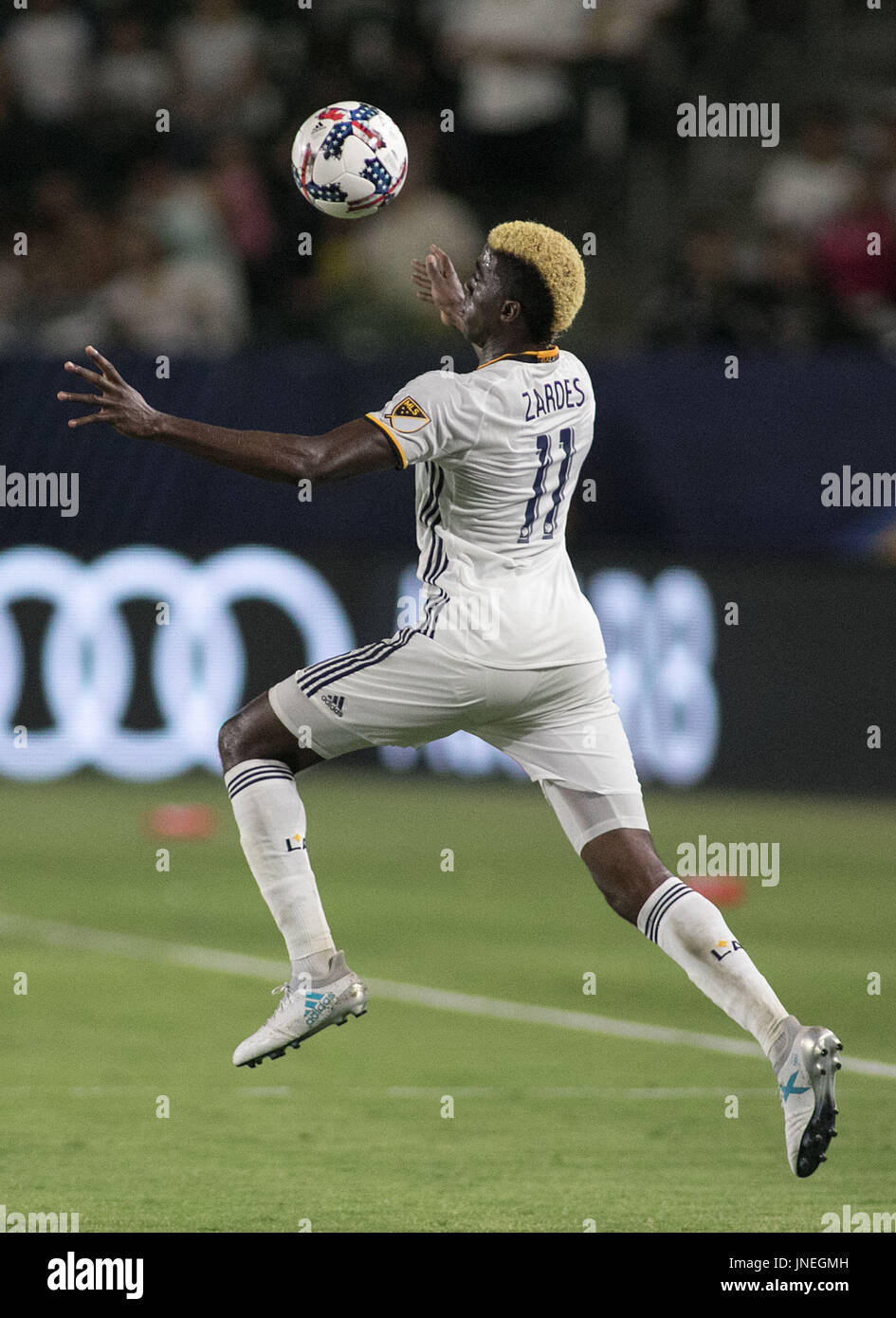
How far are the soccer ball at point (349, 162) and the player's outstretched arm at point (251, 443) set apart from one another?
1.07m

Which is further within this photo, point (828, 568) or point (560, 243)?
point (828, 568)

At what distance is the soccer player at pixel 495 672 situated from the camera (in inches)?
238

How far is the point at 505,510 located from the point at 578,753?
71cm

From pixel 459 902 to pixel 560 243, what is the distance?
226 inches

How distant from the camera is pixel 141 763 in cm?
1466

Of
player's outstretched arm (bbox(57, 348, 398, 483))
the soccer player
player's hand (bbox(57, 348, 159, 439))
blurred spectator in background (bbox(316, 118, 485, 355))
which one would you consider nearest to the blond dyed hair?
the soccer player

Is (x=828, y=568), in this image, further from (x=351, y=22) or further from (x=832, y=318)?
(x=351, y=22)

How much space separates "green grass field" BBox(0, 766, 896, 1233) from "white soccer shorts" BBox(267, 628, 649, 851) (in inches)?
44.5

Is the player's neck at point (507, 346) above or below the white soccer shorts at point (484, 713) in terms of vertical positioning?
above

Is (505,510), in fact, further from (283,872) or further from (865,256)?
(865,256)

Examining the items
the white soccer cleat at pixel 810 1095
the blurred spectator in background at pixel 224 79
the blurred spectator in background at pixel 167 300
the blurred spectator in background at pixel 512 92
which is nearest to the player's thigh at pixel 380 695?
the white soccer cleat at pixel 810 1095

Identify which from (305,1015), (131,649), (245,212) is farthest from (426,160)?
(305,1015)

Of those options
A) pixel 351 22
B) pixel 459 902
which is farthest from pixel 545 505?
pixel 351 22

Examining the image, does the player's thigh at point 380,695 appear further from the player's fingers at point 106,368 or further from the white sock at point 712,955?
the player's fingers at point 106,368
